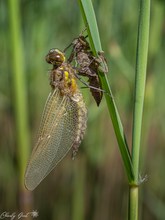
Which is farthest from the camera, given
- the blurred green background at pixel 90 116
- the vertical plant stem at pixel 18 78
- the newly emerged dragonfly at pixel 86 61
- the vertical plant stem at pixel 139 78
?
the blurred green background at pixel 90 116

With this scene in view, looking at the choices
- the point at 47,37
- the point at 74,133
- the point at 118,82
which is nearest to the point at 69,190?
the point at 118,82

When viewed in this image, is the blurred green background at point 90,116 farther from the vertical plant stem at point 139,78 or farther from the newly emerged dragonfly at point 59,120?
the vertical plant stem at point 139,78

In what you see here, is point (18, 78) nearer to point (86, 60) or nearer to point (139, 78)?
point (86, 60)

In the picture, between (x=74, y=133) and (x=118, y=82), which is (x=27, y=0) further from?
(x=74, y=133)

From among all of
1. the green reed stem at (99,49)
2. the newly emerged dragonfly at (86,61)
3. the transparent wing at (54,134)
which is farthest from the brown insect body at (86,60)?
the green reed stem at (99,49)

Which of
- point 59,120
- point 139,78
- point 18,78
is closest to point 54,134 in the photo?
point 59,120

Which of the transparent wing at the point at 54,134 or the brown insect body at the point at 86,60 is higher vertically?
the brown insect body at the point at 86,60

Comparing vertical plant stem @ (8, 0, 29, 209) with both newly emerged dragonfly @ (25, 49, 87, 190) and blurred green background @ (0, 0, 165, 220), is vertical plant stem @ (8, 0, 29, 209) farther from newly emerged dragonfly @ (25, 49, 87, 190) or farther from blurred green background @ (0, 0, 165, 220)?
newly emerged dragonfly @ (25, 49, 87, 190)

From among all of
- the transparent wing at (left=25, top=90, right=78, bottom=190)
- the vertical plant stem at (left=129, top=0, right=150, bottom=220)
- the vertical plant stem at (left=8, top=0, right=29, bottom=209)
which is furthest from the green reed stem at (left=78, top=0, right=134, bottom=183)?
the vertical plant stem at (left=8, top=0, right=29, bottom=209)
